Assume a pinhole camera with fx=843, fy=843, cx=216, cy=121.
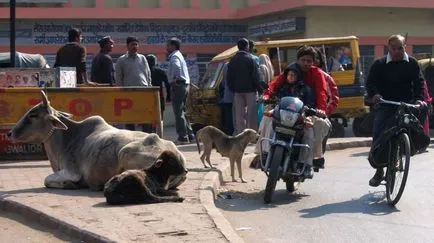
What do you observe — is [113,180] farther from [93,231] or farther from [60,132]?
[60,132]

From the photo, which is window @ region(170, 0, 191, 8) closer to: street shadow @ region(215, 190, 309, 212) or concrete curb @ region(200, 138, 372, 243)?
concrete curb @ region(200, 138, 372, 243)

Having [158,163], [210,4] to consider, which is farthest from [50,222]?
[210,4]

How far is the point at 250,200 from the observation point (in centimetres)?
982

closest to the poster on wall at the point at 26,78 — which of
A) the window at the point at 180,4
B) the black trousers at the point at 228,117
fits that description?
the black trousers at the point at 228,117

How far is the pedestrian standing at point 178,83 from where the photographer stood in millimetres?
16000

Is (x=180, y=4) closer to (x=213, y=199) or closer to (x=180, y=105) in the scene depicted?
(x=180, y=105)

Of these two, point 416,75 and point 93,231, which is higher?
point 416,75

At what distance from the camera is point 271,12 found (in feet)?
94.8

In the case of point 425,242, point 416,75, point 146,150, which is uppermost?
point 416,75

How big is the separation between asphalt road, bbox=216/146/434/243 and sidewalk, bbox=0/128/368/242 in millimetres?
513

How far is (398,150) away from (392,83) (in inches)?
35.5

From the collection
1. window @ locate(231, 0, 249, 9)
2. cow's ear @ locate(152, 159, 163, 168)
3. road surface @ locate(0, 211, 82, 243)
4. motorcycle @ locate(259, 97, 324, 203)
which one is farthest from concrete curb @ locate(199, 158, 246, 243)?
window @ locate(231, 0, 249, 9)

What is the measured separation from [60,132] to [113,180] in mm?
1947

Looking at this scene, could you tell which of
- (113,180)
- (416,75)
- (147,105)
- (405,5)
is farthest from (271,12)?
(113,180)
